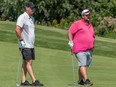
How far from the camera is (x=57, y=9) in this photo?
44031 mm

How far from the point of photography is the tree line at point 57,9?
42.8m

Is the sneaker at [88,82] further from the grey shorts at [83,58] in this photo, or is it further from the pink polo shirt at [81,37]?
the pink polo shirt at [81,37]

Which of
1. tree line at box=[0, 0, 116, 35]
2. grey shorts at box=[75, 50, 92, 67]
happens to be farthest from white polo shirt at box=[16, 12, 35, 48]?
tree line at box=[0, 0, 116, 35]

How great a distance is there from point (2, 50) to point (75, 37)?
5.35 m

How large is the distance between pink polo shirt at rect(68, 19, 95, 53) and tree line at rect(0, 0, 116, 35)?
29.7 metres

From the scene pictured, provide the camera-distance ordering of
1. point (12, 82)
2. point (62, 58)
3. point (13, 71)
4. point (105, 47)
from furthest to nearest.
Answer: point (105, 47)
point (62, 58)
point (13, 71)
point (12, 82)

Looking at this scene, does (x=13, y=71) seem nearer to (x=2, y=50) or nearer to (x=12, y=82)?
(x=12, y=82)

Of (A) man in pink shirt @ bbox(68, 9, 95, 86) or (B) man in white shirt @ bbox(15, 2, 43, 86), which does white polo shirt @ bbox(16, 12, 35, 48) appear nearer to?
(B) man in white shirt @ bbox(15, 2, 43, 86)

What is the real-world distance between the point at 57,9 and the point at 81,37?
32291 mm

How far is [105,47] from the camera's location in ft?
73.1

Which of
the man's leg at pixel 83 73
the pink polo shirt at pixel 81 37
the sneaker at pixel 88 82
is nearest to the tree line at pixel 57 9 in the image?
the pink polo shirt at pixel 81 37

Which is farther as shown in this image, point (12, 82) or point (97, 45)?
point (97, 45)

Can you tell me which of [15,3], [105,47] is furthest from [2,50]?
[15,3]

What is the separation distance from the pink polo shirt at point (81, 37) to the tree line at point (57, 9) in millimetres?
29698
